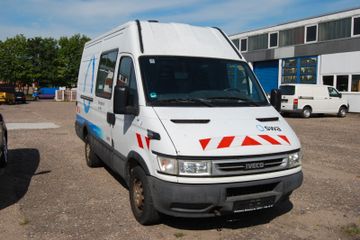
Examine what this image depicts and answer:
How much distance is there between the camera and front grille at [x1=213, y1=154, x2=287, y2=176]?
13.5 ft

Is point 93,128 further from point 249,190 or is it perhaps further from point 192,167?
point 249,190

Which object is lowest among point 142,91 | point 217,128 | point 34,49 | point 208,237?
point 208,237

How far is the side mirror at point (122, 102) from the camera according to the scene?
187 inches

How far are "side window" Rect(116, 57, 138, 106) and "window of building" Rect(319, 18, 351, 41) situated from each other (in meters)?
22.7

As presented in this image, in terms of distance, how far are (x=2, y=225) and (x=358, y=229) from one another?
14.6 feet

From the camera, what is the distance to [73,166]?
8094 mm

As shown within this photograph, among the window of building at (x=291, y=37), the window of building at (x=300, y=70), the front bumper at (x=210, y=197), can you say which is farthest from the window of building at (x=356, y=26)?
the front bumper at (x=210, y=197)

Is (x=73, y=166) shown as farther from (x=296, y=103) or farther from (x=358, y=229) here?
(x=296, y=103)

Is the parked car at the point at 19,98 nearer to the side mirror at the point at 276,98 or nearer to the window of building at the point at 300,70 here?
the window of building at the point at 300,70

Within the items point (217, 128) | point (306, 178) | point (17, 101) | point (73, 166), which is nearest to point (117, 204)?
point (217, 128)

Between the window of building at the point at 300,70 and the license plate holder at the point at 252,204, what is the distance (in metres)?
24.3

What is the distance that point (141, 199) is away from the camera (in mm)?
4754

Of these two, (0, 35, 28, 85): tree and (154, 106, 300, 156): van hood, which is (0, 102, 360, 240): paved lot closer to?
(154, 106, 300, 156): van hood

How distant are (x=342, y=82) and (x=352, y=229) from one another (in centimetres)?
2216
